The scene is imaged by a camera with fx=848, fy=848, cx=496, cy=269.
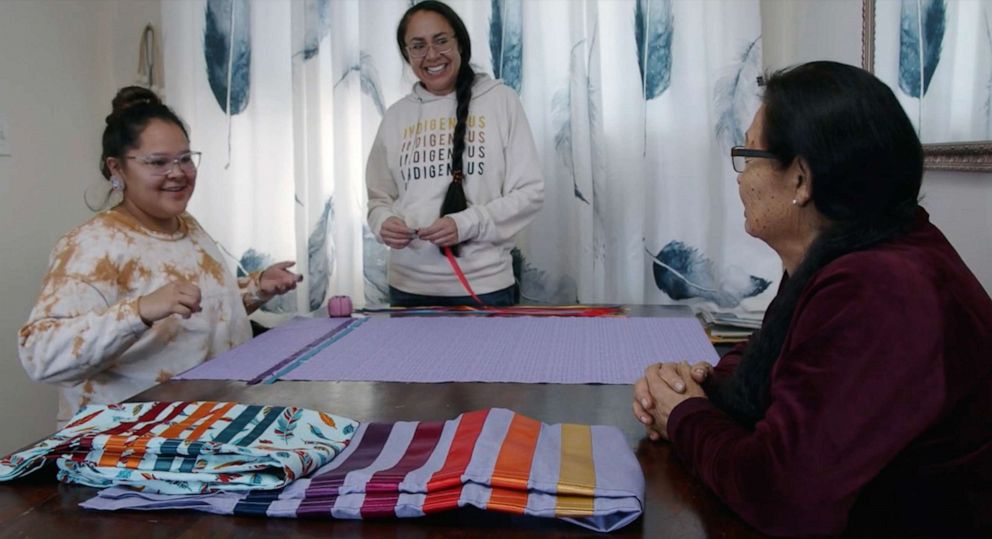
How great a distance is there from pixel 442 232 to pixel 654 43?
108cm

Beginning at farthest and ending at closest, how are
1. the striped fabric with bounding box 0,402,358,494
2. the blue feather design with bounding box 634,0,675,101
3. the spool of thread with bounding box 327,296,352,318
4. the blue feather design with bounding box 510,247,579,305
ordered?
the blue feather design with bounding box 510,247,579,305 → the blue feather design with bounding box 634,0,675,101 → the spool of thread with bounding box 327,296,352,318 → the striped fabric with bounding box 0,402,358,494

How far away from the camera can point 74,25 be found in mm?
2965

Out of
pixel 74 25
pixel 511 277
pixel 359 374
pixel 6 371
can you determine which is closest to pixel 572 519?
pixel 359 374

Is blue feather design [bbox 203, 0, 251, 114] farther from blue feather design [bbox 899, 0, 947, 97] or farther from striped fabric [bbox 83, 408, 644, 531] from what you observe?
striped fabric [bbox 83, 408, 644, 531]

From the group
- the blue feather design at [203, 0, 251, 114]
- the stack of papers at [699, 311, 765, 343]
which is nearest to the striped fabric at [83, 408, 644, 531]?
the stack of papers at [699, 311, 765, 343]

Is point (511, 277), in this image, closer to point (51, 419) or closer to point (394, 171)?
Answer: point (394, 171)

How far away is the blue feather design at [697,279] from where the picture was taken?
9.11 feet

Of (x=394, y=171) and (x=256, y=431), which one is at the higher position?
(x=394, y=171)

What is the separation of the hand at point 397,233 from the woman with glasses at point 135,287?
27 cm

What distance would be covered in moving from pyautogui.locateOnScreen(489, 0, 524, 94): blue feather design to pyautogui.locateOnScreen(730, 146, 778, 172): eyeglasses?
178cm

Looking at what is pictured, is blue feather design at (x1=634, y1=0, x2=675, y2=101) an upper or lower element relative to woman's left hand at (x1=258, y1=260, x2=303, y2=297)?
upper

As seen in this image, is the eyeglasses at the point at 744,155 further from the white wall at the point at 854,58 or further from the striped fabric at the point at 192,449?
the striped fabric at the point at 192,449

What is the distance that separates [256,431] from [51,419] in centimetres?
211

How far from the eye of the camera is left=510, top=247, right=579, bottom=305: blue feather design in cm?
288
